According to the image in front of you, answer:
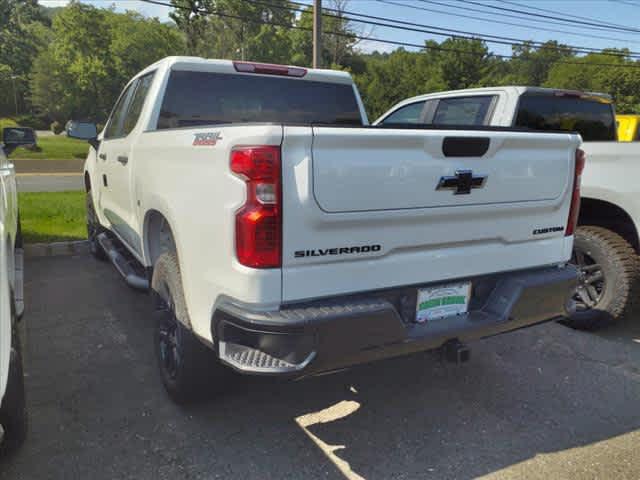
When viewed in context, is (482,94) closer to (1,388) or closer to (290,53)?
(1,388)

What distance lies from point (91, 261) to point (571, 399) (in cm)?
540

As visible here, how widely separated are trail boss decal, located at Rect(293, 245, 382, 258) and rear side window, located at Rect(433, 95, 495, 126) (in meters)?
3.27

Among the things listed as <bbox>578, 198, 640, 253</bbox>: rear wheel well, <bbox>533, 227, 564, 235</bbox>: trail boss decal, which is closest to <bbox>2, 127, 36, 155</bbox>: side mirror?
<bbox>533, 227, 564, 235</bbox>: trail boss decal

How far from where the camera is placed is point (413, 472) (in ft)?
8.34

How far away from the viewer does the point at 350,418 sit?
Answer: 9.89 ft

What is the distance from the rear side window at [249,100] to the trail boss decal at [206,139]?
4.28 ft

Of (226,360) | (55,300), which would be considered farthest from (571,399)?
(55,300)

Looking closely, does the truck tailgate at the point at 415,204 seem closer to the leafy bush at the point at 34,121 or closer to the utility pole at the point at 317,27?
the utility pole at the point at 317,27

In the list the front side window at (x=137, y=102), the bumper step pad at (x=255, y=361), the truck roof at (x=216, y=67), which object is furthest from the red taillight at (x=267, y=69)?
the bumper step pad at (x=255, y=361)

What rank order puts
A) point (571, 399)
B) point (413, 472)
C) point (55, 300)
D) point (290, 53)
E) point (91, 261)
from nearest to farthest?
point (413, 472)
point (571, 399)
point (55, 300)
point (91, 261)
point (290, 53)

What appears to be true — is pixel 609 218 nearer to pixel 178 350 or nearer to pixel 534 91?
pixel 534 91

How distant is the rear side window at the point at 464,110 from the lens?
199 inches

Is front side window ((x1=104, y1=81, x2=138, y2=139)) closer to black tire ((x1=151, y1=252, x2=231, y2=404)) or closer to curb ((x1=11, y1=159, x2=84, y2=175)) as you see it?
black tire ((x1=151, y1=252, x2=231, y2=404))

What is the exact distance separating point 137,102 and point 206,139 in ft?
7.03
